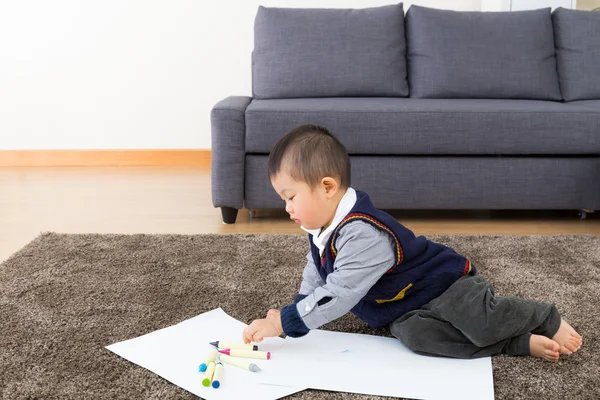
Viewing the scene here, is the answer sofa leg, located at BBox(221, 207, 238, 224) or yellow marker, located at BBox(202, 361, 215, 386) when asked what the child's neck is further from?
sofa leg, located at BBox(221, 207, 238, 224)

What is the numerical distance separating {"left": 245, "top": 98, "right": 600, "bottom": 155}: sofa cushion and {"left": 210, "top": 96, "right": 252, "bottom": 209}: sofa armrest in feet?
0.12

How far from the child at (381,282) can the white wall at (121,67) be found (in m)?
2.57

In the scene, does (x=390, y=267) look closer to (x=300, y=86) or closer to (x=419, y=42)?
(x=300, y=86)

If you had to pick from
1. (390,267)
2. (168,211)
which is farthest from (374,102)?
(390,267)

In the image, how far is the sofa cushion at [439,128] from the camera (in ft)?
7.55

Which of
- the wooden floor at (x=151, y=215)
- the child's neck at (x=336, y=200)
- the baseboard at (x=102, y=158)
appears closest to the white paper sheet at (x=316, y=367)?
the child's neck at (x=336, y=200)

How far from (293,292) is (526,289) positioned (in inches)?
22.6

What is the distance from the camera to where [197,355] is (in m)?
1.25

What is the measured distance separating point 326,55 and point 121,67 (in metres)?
1.43

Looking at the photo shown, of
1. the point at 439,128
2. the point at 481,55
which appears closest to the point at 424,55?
the point at 481,55

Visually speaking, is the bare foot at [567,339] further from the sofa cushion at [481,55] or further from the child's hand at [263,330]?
the sofa cushion at [481,55]

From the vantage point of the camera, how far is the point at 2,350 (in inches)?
50.4

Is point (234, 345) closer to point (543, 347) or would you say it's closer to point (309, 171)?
point (309, 171)

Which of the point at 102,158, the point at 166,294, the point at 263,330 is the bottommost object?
the point at 102,158
